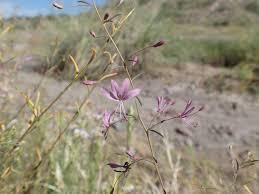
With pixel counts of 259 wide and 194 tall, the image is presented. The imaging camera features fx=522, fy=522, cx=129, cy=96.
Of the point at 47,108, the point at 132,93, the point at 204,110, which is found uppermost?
the point at 132,93

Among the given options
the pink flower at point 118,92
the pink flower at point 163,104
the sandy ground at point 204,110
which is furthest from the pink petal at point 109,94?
the sandy ground at point 204,110

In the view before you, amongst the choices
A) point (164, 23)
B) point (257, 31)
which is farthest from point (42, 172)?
point (257, 31)

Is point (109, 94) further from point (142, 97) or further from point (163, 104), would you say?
point (142, 97)

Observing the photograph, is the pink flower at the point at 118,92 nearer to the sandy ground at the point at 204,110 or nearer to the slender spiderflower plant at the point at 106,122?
the slender spiderflower plant at the point at 106,122

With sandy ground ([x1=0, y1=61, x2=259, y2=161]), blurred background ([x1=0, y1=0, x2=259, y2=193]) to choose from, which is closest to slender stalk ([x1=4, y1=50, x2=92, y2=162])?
blurred background ([x1=0, y1=0, x2=259, y2=193])

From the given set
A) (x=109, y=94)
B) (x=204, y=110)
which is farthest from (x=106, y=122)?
(x=204, y=110)

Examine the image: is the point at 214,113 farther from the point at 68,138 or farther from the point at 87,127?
the point at 68,138

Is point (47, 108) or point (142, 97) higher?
point (47, 108)
